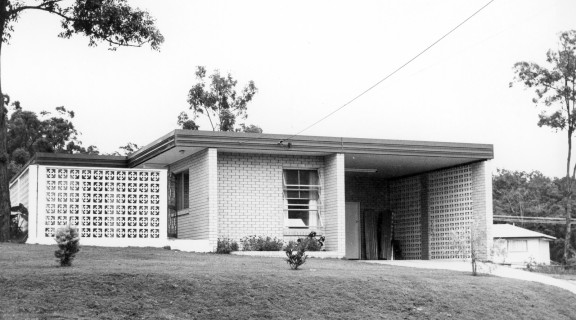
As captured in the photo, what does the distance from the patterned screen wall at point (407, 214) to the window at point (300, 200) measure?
5.17 metres


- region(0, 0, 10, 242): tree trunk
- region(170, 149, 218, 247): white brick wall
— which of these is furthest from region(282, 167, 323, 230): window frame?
region(0, 0, 10, 242): tree trunk

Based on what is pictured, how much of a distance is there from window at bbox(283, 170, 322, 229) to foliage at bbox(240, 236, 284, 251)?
1.17 m

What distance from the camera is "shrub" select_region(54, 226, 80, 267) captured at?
14.4 metres

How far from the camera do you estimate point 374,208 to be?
29375mm

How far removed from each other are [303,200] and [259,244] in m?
2.22

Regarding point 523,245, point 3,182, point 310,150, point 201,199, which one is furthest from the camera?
point 523,245

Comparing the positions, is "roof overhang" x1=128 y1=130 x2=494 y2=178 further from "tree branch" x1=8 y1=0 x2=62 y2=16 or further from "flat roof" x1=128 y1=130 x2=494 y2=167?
"tree branch" x1=8 y1=0 x2=62 y2=16

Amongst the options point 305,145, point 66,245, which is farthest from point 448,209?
point 66,245

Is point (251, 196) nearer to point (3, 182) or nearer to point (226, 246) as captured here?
point (226, 246)

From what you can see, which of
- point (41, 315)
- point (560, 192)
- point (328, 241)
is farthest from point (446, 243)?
point (560, 192)

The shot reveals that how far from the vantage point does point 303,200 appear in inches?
946

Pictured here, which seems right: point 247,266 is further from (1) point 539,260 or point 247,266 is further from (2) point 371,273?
(1) point 539,260

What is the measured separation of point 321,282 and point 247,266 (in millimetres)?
Result: 2318

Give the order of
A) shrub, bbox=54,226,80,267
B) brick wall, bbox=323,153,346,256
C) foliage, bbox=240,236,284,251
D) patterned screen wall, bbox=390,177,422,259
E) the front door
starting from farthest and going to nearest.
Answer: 1. the front door
2. patterned screen wall, bbox=390,177,422,259
3. brick wall, bbox=323,153,346,256
4. foliage, bbox=240,236,284,251
5. shrub, bbox=54,226,80,267
